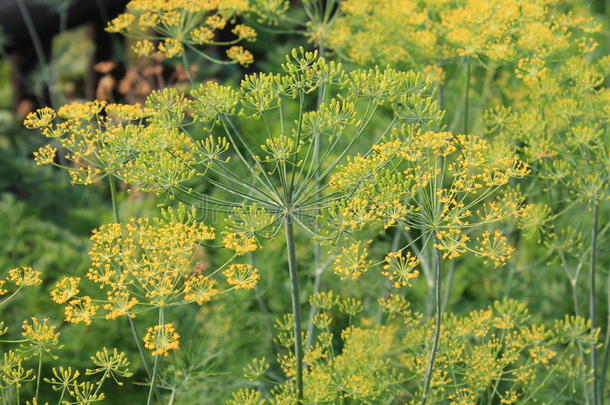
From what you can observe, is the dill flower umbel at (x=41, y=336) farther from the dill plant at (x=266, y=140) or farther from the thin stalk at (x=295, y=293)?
the thin stalk at (x=295, y=293)

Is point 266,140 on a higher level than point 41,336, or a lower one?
higher

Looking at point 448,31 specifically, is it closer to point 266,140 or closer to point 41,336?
point 266,140

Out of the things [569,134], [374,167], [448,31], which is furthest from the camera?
[448,31]

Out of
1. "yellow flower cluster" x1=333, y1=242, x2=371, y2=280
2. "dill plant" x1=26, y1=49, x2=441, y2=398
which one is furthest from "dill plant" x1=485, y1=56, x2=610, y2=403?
"yellow flower cluster" x1=333, y1=242, x2=371, y2=280

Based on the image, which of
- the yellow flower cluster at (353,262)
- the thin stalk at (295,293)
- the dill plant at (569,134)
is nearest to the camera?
the yellow flower cluster at (353,262)

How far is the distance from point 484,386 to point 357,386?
19.4 inches

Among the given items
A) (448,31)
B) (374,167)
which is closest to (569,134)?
(448,31)

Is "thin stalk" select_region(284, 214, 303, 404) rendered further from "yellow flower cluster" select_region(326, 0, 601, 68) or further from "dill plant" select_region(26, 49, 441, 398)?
"yellow flower cluster" select_region(326, 0, 601, 68)

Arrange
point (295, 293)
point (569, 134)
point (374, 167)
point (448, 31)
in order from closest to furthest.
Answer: point (374, 167) → point (295, 293) → point (569, 134) → point (448, 31)

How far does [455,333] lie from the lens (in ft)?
9.57

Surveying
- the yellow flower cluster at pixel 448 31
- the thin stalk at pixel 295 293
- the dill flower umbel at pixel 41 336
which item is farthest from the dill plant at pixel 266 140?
the yellow flower cluster at pixel 448 31

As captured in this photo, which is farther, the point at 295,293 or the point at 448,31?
the point at 448,31

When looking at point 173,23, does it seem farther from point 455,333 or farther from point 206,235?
point 455,333

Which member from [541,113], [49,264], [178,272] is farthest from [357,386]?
[49,264]
